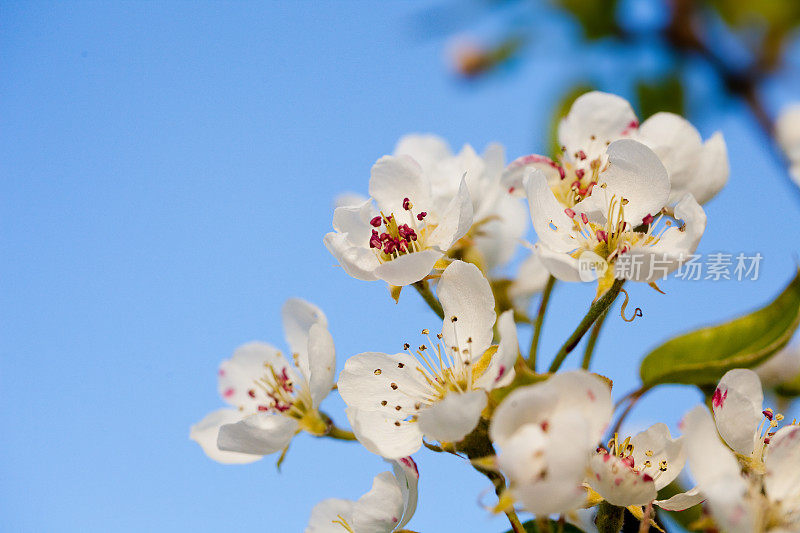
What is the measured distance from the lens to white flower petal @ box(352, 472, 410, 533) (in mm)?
1279

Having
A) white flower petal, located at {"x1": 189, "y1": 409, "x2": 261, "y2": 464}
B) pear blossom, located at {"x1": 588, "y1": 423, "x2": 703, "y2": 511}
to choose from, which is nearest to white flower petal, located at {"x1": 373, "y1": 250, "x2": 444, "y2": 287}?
pear blossom, located at {"x1": 588, "y1": 423, "x2": 703, "y2": 511}

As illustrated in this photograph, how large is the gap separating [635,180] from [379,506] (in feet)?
2.40

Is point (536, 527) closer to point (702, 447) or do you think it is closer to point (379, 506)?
point (379, 506)

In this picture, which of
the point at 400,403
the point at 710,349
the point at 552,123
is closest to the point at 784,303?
the point at 710,349

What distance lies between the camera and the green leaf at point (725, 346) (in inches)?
58.3

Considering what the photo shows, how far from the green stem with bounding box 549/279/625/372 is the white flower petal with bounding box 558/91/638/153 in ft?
1.53

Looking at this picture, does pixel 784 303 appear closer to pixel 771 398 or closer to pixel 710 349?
pixel 710 349

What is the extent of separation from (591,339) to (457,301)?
322 millimetres

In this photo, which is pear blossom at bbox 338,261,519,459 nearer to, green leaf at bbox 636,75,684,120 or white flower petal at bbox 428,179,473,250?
white flower petal at bbox 428,179,473,250

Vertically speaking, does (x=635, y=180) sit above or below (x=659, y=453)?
above

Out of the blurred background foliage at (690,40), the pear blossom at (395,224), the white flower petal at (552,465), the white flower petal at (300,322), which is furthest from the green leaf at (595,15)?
the white flower petal at (552,465)

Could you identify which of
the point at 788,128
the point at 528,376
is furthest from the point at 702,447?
the point at 788,128

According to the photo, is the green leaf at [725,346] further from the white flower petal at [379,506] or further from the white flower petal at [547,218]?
the white flower petal at [379,506]

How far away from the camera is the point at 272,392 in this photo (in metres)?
1.70
